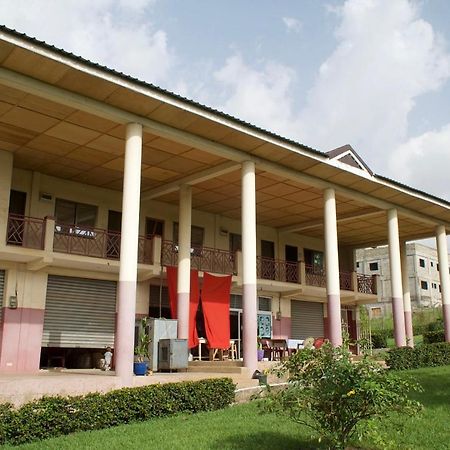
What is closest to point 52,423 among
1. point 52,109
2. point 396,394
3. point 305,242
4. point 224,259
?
point 396,394

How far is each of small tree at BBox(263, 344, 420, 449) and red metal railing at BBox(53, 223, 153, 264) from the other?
11.3 meters

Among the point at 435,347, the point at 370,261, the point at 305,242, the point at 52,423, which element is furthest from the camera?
the point at 370,261

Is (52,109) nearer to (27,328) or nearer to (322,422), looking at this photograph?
(27,328)

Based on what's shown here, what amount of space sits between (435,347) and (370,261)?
3897 centimetres

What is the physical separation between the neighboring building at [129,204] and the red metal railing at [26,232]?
0.14 feet

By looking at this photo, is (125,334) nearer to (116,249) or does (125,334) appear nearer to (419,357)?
(116,249)

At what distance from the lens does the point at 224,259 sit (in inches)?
863

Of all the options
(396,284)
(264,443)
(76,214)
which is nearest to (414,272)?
(396,284)

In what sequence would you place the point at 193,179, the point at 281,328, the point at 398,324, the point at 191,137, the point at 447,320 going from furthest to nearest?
1. the point at 281,328
2. the point at 447,320
3. the point at 398,324
4. the point at 193,179
5. the point at 191,137

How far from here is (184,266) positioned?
18438mm

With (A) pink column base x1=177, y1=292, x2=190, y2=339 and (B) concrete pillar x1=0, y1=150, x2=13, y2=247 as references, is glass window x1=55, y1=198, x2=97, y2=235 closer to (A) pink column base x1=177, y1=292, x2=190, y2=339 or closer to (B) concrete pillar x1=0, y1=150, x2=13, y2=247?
(B) concrete pillar x1=0, y1=150, x2=13, y2=247

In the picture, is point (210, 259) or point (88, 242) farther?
point (210, 259)

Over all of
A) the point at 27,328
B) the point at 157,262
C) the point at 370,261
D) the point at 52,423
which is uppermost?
the point at 370,261

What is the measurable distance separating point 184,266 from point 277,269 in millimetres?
7179
